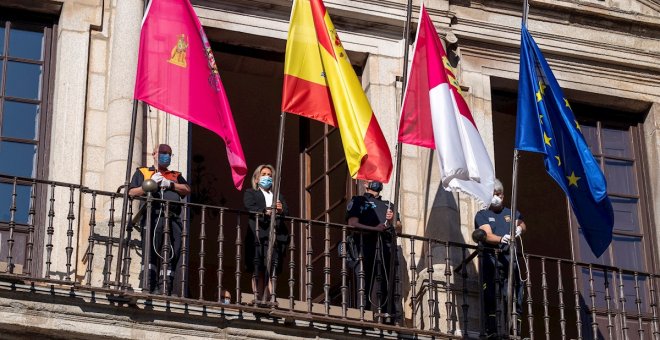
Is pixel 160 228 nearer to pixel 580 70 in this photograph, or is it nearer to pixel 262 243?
pixel 262 243

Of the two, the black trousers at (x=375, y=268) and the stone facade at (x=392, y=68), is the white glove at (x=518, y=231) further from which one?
the black trousers at (x=375, y=268)

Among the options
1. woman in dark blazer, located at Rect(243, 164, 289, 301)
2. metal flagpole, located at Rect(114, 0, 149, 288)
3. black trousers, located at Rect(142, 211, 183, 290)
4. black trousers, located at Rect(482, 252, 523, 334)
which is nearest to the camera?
metal flagpole, located at Rect(114, 0, 149, 288)

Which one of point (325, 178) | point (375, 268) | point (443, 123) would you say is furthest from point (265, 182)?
point (443, 123)

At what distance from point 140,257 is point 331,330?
146 centimetres

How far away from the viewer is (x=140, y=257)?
45.3ft

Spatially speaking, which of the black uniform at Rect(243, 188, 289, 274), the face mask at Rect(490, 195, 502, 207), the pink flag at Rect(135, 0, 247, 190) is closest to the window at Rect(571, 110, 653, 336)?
the face mask at Rect(490, 195, 502, 207)

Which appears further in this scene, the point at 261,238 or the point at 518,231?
the point at 518,231

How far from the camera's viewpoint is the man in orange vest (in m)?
13.6

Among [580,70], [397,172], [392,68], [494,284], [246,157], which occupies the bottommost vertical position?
[494,284]

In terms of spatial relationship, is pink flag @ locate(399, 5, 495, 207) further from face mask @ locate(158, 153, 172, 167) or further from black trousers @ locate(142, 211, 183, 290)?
black trousers @ locate(142, 211, 183, 290)

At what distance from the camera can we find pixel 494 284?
14.5 m

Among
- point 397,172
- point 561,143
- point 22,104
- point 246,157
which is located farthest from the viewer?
point 246,157

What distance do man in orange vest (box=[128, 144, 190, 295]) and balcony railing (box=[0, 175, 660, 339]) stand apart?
0.16 feet

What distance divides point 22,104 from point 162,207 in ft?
5.63
